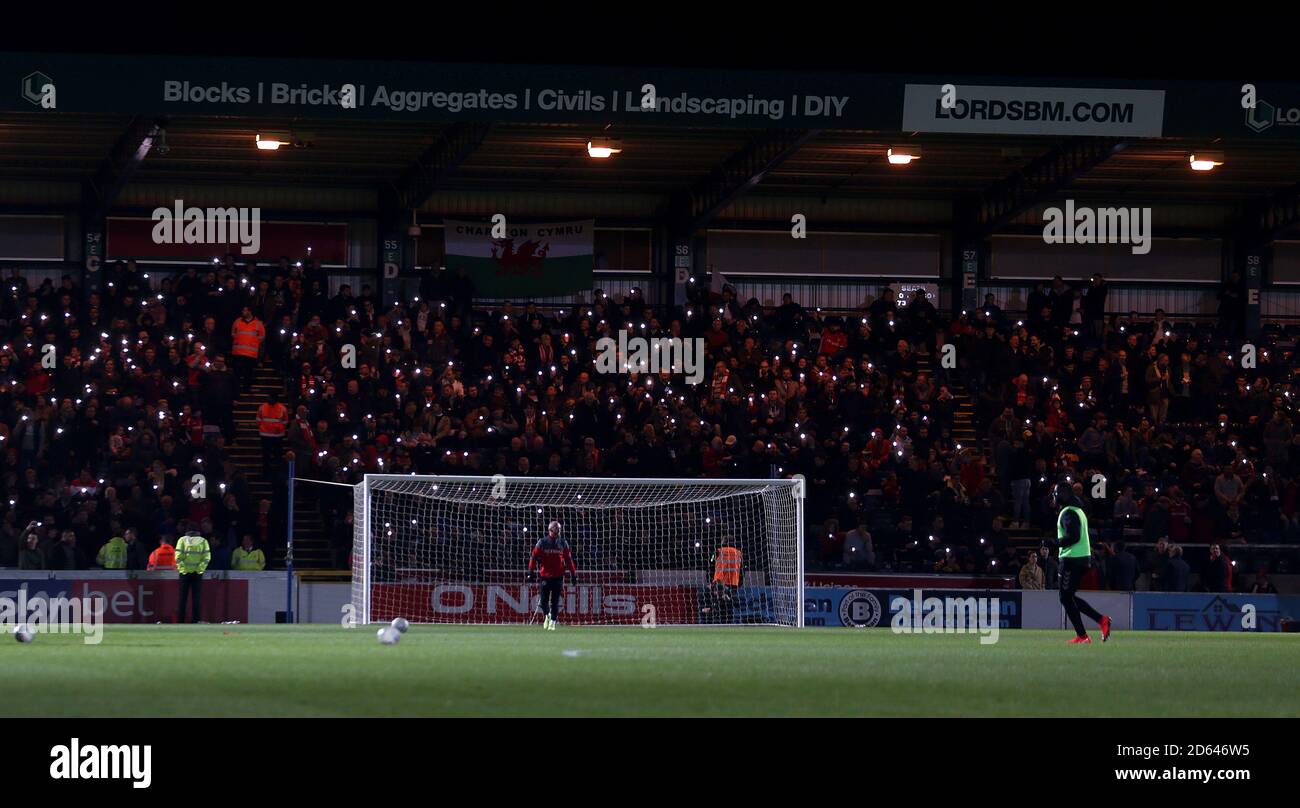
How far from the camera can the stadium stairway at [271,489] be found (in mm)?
31828

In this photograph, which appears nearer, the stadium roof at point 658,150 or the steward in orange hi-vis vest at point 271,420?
the stadium roof at point 658,150

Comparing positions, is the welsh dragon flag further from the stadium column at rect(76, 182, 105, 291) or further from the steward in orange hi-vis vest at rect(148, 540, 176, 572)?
the steward in orange hi-vis vest at rect(148, 540, 176, 572)

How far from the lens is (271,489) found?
33.2 meters

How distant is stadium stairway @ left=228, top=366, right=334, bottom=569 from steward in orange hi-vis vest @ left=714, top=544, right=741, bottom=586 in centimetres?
682

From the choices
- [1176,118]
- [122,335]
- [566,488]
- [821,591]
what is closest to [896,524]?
[821,591]

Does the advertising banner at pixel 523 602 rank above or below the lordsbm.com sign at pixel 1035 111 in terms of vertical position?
below

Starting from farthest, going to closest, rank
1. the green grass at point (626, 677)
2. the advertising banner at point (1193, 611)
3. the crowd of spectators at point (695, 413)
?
the crowd of spectators at point (695, 413), the advertising banner at point (1193, 611), the green grass at point (626, 677)

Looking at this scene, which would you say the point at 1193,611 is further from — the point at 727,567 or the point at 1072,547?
the point at 1072,547

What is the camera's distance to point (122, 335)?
34875 mm

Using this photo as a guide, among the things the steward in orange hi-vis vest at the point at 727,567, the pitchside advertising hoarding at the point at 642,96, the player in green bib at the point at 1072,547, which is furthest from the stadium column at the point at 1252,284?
the player in green bib at the point at 1072,547

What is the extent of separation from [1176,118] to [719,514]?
417 inches

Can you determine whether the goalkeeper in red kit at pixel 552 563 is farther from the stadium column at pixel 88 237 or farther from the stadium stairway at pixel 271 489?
the stadium column at pixel 88 237

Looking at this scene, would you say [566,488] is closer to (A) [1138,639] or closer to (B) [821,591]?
(B) [821,591]

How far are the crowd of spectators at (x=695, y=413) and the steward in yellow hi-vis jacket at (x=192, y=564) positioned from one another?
1.67 m
